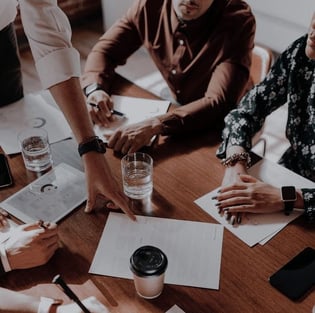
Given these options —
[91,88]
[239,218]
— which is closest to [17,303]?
[239,218]

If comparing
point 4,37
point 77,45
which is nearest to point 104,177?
point 4,37

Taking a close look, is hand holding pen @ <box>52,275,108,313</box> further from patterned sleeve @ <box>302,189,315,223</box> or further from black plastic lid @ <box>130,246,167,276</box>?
patterned sleeve @ <box>302,189,315,223</box>

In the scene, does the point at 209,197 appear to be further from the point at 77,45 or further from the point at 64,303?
the point at 77,45

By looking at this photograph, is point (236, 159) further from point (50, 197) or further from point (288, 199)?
point (50, 197)

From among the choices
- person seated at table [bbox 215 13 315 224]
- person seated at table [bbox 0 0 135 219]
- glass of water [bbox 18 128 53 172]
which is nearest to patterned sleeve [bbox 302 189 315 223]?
person seated at table [bbox 215 13 315 224]

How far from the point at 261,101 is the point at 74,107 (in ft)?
2.09

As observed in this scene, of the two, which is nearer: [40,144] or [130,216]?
[130,216]

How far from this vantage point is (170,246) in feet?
3.47

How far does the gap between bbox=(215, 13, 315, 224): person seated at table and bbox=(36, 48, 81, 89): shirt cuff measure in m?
0.52

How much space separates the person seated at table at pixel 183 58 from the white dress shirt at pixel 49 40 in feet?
0.83

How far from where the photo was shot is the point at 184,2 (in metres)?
1.68

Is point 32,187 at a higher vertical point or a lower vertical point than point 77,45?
higher

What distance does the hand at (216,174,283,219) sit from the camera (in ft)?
3.80

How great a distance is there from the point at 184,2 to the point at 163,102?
15.6 inches
